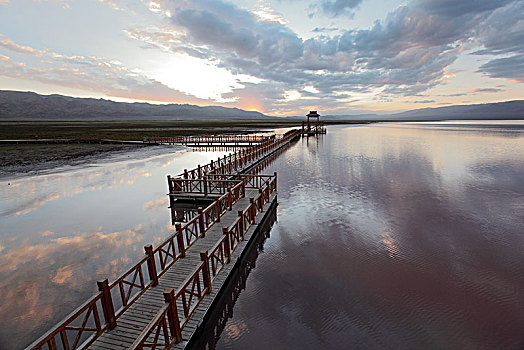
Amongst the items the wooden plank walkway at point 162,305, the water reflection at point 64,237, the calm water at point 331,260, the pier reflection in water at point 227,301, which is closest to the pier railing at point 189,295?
the wooden plank walkway at point 162,305

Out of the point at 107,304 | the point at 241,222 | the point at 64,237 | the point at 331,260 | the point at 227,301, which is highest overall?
the point at 241,222

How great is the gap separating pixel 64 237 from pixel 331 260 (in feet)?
38.7

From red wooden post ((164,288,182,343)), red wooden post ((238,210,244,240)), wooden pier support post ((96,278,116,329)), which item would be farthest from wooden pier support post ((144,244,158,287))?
red wooden post ((238,210,244,240))

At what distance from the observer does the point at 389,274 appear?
8727 mm

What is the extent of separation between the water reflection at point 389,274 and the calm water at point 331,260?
4cm

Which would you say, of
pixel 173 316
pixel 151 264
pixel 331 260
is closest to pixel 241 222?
pixel 331 260

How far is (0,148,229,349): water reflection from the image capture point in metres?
7.47

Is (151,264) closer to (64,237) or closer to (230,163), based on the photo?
(64,237)

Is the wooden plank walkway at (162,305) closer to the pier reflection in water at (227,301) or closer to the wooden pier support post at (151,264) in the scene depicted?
the wooden pier support post at (151,264)

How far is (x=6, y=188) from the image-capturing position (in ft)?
64.7

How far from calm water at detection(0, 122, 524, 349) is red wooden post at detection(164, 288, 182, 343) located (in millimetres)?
1374

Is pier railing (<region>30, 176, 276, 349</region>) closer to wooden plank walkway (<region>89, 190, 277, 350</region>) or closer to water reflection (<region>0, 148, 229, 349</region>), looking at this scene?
wooden plank walkway (<region>89, 190, 277, 350</region>)

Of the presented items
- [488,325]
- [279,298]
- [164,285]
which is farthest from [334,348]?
[164,285]

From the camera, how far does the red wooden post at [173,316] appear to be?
17.4 ft
